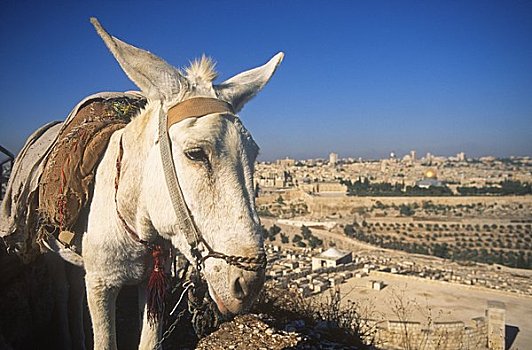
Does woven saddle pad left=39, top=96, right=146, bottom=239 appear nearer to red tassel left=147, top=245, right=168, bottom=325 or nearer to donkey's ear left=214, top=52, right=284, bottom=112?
red tassel left=147, top=245, right=168, bottom=325

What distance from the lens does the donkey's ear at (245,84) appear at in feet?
4.88

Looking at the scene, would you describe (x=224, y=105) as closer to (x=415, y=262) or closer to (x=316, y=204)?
(x=415, y=262)

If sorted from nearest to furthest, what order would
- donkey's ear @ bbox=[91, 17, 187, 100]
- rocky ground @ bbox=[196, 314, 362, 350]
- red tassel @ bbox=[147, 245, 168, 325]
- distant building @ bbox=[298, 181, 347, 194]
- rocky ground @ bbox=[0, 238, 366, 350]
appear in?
donkey's ear @ bbox=[91, 17, 187, 100] < red tassel @ bbox=[147, 245, 168, 325] < rocky ground @ bbox=[0, 238, 366, 350] < rocky ground @ bbox=[196, 314, 362, 350] < distant building @ bbox=[298, 181, 347, 194]

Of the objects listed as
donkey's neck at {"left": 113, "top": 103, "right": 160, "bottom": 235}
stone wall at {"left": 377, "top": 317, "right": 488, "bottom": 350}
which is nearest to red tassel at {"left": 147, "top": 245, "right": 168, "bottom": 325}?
donkey's neck at {"left": 113, "top": 103, "right": 160, "bottom": 235}

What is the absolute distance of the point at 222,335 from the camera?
3.43 metres

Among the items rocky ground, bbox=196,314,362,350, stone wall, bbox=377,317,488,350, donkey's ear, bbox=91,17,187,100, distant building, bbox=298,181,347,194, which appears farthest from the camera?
distant building, bbox=298,181,347,194

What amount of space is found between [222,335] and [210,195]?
2499 mm

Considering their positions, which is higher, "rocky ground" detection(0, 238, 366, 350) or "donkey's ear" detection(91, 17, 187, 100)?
"donkey's ear" detection(91, 17, 187, 100)

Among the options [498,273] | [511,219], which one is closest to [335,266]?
[498,273]

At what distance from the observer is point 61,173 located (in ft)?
6.09

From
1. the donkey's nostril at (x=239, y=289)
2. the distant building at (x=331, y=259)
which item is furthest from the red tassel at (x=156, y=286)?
the distant building at (x=331, y=259)

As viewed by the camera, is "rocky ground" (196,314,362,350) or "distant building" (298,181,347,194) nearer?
"rocky ground" (196,314,362,350)

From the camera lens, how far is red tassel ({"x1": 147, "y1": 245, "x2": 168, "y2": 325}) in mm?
1717

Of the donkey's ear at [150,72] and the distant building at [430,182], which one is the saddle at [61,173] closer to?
the donkey's ear at [150,72]
